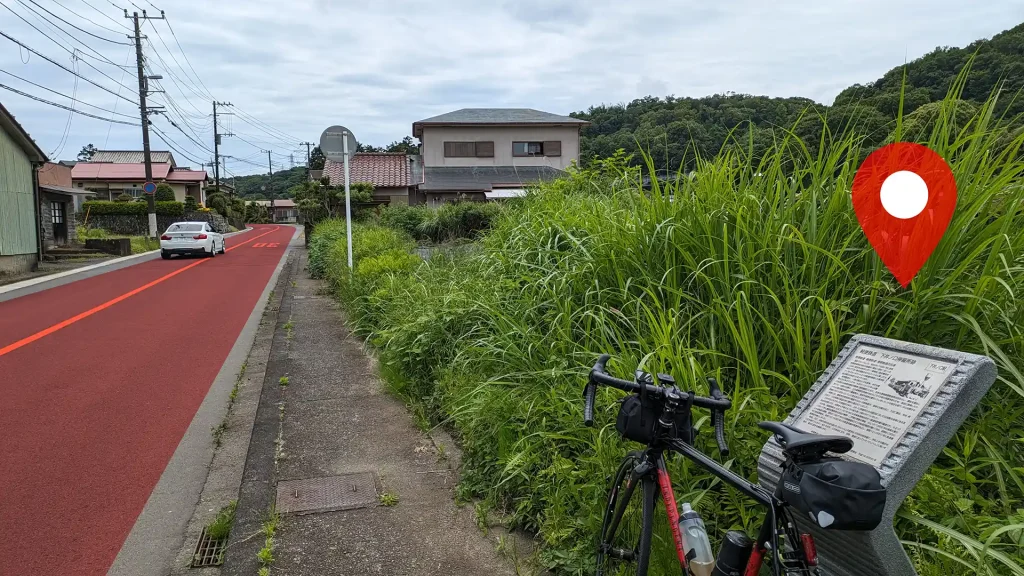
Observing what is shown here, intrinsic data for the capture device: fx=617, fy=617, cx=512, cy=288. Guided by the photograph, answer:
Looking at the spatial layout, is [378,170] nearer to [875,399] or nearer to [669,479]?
[669,479]

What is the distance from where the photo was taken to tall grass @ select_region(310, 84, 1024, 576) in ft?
7.40

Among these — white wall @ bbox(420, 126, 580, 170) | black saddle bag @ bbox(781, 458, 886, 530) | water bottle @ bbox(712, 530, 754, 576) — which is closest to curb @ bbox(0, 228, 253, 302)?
water bottle @ bbox(712, 530, 754, 576)

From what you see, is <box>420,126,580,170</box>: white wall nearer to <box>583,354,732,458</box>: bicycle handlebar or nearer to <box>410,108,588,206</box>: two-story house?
<box>410,108,588,206</box>: two-story house

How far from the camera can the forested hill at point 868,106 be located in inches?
129

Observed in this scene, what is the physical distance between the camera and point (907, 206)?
7.67ft

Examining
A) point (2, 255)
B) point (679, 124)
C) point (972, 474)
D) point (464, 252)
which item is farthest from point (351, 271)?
point (2, 255)

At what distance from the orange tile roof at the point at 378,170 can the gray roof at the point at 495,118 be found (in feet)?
7.40

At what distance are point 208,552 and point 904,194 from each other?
12.0 feet

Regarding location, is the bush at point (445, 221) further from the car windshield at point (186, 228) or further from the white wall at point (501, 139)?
the white wall at point (501, 139)

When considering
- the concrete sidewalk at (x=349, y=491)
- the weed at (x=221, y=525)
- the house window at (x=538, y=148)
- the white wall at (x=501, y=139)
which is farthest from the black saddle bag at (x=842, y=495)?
the house window at (x=538, y=148)

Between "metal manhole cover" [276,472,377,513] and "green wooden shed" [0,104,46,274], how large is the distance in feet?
59.7

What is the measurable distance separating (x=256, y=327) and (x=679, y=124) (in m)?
7.26

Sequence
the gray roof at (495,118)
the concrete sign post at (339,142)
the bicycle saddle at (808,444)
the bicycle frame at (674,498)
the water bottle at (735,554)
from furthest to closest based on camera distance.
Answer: the gray roof at (495,118) < the concrete sign post at (339,142) < the water bottle at (735,554) < the bicycle frame at (674,498) < the bicycle saddle at (808,444)

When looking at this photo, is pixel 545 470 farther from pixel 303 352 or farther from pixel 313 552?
pixel 303 352
